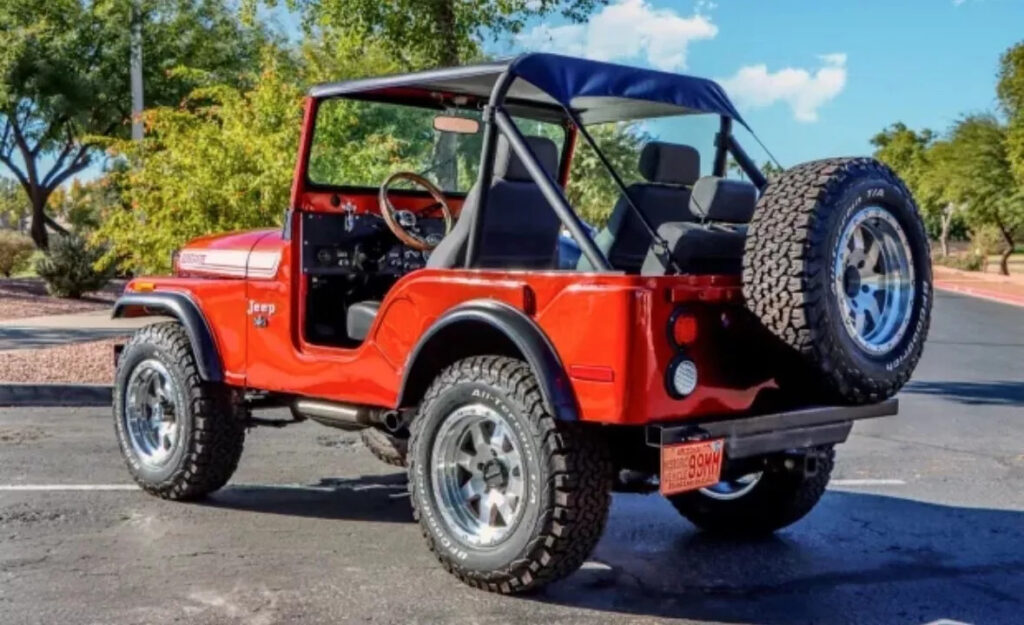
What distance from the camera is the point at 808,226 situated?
458 centimetres

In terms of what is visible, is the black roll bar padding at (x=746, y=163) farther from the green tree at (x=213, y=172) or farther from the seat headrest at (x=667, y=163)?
the green tree at (x=213, y=172)

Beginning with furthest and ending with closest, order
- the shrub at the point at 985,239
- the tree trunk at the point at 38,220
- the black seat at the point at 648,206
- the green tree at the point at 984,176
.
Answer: the shrub at the point at 985,239
the green tree at the point at 984,176
the tree trunk at the point at 38,220
the black seat at the point at 648,206

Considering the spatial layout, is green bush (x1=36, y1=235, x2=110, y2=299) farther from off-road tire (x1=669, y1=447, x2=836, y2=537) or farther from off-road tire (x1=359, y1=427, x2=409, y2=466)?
off-road tire (x1=669, y1=447, x2=836, y2=537)

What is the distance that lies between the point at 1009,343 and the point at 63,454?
14.2 meters

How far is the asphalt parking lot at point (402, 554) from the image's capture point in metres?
4.76

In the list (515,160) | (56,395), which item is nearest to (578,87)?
(515,160)

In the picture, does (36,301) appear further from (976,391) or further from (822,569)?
(822,569)

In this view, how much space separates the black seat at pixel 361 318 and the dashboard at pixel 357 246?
33cm

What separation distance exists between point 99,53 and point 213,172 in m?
19.9

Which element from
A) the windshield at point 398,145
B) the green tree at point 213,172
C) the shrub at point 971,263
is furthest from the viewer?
the shrub at point 971,263

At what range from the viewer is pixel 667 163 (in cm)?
566

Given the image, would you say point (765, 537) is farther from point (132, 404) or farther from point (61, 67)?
point (61, 67)

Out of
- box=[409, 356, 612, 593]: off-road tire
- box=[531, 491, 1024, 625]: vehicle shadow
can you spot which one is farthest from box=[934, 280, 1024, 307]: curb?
box=[409, 356, 612, 593]: off-road tire

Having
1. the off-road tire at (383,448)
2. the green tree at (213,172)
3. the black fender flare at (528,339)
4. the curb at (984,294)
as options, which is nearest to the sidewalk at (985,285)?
the curb at (984,294)
